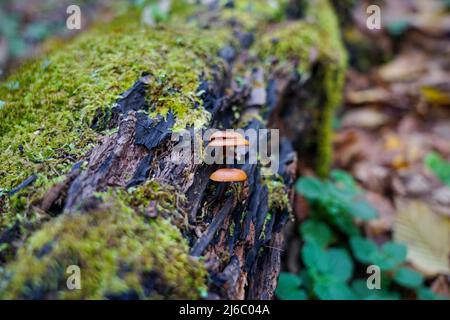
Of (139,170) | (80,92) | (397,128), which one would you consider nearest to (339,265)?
(139,170)

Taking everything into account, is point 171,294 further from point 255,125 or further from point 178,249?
point 255,125

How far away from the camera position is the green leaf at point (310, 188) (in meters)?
3.14

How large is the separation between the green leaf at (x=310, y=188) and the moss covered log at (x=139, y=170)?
0.48 meters

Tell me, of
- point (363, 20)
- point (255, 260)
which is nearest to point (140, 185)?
point (255, 260)

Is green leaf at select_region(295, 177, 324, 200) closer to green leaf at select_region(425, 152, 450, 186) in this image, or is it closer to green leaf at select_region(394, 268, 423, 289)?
green leaf at select_region(394, 268, 423, 289)

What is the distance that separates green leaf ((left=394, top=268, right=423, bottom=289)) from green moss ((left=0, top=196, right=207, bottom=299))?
6.34 feet

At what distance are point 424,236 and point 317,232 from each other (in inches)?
38.5

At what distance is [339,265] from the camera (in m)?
2.70

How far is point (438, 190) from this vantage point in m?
3.81

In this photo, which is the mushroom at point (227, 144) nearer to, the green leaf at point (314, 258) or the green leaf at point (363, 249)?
the green leaf at point (314, 258)

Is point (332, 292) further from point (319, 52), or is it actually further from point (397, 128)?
point (397, 128)

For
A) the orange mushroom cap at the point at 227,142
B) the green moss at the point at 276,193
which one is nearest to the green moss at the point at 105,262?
the orange mushroom cap at the point at 227,142

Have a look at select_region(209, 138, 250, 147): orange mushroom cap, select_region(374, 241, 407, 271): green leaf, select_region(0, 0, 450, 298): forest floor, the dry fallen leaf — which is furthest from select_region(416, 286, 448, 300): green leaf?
→ the dry fallen leaf
